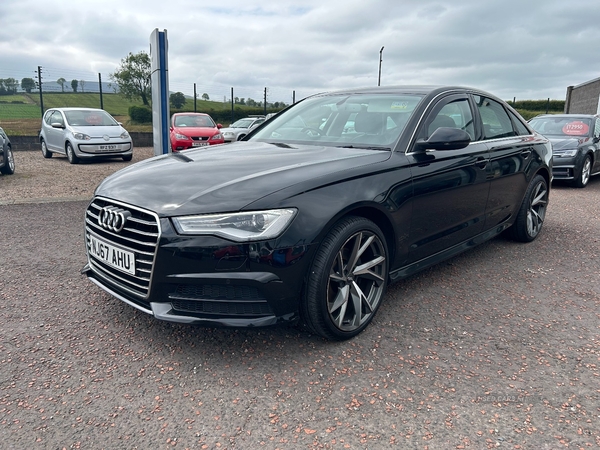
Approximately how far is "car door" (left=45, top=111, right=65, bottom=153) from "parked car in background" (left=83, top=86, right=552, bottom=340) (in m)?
10.8

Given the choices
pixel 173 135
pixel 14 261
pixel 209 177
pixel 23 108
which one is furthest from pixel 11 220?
pixel 23 108

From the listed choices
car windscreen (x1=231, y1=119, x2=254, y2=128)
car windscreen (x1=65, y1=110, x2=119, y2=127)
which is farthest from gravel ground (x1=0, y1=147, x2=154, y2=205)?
car windscreen (x1=231, y1=119, x2=254, y2=128)

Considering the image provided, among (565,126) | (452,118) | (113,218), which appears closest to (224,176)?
(113,218)

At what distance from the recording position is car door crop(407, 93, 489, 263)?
3342 mm

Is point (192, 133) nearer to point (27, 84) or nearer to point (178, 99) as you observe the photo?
point (27, 84)

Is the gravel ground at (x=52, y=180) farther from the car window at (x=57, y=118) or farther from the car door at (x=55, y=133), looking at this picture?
the car window at (x=57, y=118)

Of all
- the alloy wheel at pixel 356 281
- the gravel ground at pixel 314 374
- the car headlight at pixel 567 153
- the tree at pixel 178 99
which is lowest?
the gravel ground at pixel 314 374

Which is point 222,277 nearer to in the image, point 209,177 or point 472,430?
point 209,177

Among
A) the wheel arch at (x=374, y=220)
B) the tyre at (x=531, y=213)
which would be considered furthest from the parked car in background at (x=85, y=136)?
the wheel arch at (x=374, y=220)

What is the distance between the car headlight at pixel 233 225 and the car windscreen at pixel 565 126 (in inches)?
381

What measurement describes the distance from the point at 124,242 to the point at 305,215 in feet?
3.35

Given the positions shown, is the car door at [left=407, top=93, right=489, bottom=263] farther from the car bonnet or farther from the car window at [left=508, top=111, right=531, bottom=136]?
the car window at [left=508, top=111, right=531, bottom=136]

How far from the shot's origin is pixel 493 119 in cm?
448

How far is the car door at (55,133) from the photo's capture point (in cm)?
1302
